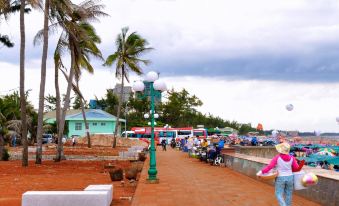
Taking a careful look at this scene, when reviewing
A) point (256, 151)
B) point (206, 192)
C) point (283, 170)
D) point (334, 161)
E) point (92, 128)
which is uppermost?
point (92, 128)

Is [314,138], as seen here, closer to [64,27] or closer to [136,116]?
[64,27]

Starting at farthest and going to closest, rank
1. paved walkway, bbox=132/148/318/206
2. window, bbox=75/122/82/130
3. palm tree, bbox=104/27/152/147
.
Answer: window, bbox=75/122/82/130, palm tree, bbox=104/27/152/147, paved walkway, bbox=132/148/318/206

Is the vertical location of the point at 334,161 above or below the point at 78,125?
below

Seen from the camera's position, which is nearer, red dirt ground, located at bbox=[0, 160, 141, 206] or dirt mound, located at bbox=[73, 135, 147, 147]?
red dirt ground, located at bbox=[0, 160, 141, 206]

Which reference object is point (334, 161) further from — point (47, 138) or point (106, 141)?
point (47, 138)

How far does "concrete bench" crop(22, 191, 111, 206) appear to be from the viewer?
365 inches

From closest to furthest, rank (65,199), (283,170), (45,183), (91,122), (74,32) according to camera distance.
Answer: (283,170) < (65,199) < (45,183) < (74,32) < (91,122)

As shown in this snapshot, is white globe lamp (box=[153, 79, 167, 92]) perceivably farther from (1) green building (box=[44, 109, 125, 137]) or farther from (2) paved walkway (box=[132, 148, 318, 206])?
(1) green building (box=[44, 109, 125, 137])

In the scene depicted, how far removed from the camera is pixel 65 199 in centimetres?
934

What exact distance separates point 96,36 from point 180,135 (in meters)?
33.4

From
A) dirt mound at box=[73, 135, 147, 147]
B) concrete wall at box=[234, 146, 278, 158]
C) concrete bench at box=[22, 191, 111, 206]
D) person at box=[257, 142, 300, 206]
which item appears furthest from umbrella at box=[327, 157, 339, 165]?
dirt mound at box=[73, 135, 147, 147]

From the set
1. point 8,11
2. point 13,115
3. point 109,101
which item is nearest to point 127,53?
point 13,115

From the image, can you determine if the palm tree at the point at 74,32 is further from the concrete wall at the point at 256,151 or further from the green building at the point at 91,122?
the green building at the point at 91,122

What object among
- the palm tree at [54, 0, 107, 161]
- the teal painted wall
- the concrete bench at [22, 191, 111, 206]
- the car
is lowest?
the concrete bench at [22, 191, 111, 206]
